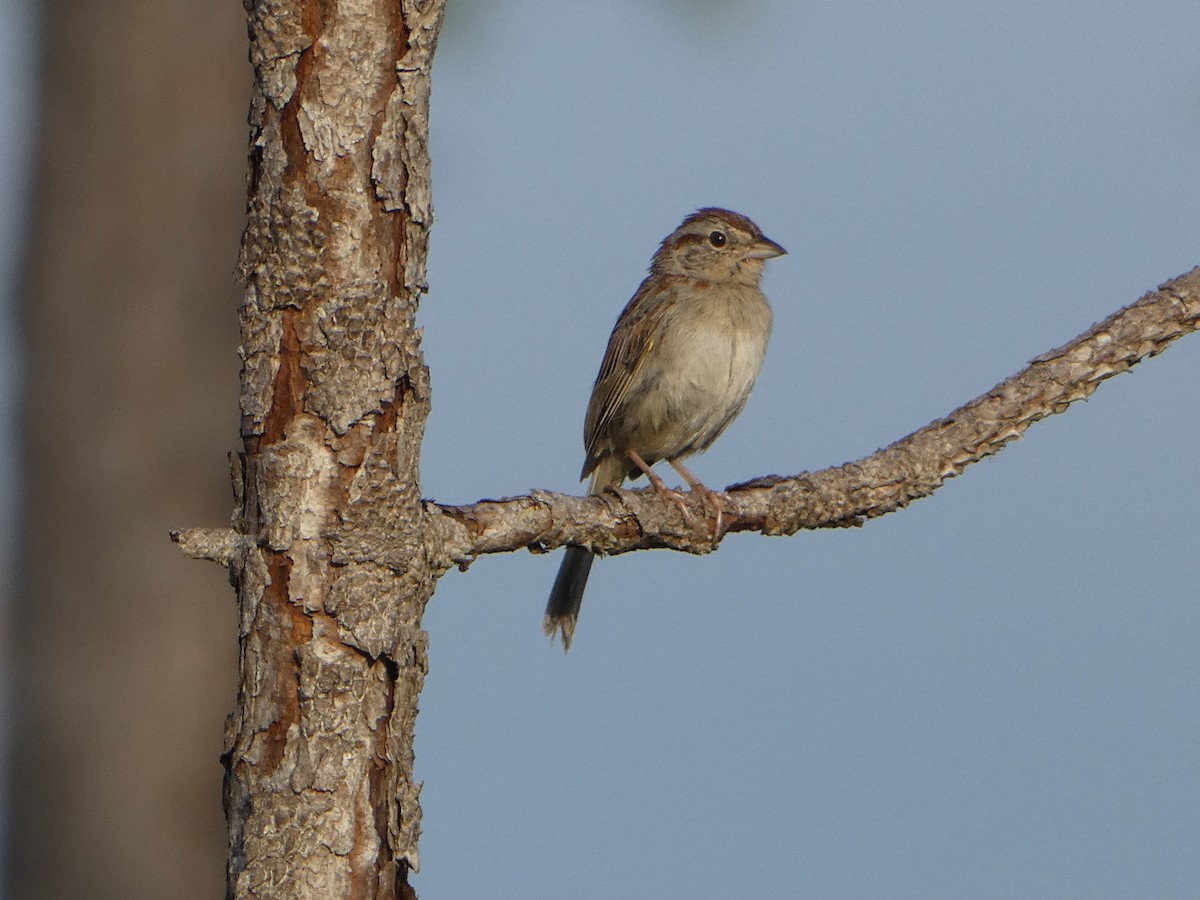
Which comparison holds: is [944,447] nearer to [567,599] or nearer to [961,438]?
[961,438]

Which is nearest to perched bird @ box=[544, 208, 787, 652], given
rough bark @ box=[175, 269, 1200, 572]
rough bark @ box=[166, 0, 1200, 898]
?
rough bark @ box=[175, 269, 1200, 572]

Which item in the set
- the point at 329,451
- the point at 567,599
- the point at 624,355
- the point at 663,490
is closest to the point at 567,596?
the point at 567,599

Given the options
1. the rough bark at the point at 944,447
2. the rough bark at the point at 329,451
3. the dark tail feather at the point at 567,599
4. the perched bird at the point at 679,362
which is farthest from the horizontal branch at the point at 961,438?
the dark tail feather at the point at 567,599

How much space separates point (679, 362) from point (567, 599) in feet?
3.63

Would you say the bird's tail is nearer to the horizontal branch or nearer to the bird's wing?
the bird's wing

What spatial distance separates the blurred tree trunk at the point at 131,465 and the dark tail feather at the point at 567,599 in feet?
4.36

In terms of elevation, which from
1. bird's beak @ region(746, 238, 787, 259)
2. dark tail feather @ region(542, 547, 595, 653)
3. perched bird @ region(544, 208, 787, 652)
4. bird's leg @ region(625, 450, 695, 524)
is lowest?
dark tail feather @ region(542, 547, 595, 653)

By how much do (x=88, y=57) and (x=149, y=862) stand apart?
3.26m

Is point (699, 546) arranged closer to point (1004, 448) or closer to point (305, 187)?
point (1004, 448)

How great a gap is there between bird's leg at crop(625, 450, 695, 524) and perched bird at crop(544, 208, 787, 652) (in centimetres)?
2

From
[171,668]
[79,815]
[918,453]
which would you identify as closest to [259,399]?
[918,453]

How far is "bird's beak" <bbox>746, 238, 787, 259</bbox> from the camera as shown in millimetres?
7141

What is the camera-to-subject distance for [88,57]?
652cm

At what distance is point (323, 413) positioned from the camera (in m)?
3.21
